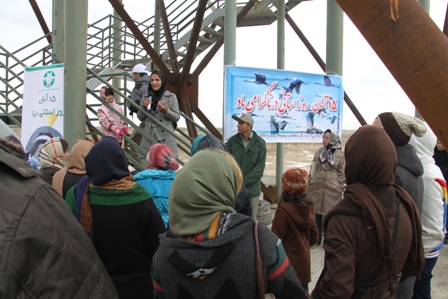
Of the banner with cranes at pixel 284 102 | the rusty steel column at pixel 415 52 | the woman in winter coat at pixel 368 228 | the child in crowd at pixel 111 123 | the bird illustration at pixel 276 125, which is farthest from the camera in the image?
the bird illustration at pixel 276 125

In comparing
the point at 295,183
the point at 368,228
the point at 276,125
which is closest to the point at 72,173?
the point at 295,183

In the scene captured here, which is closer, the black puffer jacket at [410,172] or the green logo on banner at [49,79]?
the black puffer jacket at [410,172]

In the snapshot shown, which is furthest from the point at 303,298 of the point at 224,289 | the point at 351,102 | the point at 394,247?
the point at 351,102

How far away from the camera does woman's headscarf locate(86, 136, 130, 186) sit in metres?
2.39

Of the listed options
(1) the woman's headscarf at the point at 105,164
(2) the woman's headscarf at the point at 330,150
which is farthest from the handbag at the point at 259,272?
(2) the woman's headscarf at the point at 330,150

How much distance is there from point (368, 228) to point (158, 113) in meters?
4.34

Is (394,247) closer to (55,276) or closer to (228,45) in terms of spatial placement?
(55,276)

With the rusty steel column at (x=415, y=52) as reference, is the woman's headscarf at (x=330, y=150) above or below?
below

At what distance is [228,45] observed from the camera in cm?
659

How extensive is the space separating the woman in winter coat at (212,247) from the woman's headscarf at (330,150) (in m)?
4.55

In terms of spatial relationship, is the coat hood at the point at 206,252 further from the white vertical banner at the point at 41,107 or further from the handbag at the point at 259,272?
the white vertical banner at the point at 41,107

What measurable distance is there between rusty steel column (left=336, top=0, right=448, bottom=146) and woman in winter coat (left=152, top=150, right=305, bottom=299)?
0.81 m

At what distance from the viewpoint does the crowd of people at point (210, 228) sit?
107 centimetres

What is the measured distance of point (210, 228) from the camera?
5.05 ft
